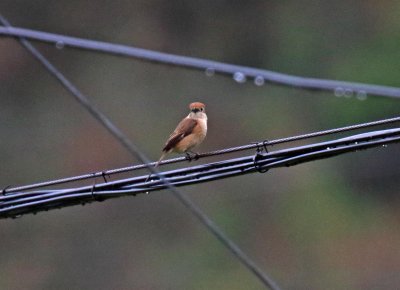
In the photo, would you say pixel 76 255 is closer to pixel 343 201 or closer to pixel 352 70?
pixel 343 201

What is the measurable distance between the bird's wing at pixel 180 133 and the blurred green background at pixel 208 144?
41.0 feet

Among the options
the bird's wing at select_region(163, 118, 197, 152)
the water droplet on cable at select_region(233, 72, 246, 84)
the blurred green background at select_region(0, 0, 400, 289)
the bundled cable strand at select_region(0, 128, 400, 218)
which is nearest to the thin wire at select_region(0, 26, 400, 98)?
the water droplet on cable at select_region(233, 72, 246, 84)

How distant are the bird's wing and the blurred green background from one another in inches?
492

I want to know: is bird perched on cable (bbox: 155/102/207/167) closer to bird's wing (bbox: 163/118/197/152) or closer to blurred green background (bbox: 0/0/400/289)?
bird's wing (bbox: 163/118/197/152)

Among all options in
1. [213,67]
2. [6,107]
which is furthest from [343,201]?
[213,67]

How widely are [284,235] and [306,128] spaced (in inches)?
93.7

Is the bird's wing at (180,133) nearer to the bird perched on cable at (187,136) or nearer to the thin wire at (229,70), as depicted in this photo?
the bird perched on cable at (187,136)

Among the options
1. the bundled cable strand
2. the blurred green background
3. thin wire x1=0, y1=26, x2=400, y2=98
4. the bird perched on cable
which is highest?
the blurred green background

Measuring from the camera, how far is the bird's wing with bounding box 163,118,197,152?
909 centimetres

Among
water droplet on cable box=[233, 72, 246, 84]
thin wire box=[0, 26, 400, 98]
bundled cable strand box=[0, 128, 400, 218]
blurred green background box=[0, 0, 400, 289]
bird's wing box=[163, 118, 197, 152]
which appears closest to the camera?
thin wire box=[0, 26, 400, 98]

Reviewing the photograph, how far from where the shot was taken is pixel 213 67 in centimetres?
468

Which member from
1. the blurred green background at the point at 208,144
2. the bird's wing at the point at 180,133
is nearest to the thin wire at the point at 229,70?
the bird's wing at the point at 180,133

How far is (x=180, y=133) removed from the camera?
30.1 ft

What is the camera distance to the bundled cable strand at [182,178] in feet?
20.6
